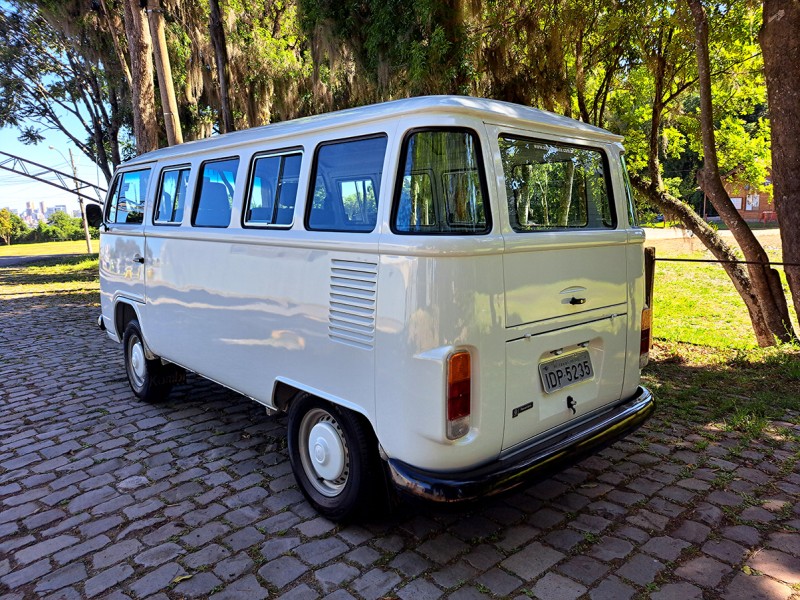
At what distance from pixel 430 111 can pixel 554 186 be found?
1.02 meters

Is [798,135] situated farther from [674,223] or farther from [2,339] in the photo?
[2,339]

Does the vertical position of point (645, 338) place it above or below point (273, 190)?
below

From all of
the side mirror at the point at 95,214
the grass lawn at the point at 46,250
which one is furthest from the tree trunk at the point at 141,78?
the grass lawn at the point at 46,250

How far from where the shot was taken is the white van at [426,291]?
2.63 meters

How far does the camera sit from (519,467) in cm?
275

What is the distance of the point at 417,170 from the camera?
270cm

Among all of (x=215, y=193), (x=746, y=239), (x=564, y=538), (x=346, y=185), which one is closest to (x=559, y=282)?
(x=346, y=185)

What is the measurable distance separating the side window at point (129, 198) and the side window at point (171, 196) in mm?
342

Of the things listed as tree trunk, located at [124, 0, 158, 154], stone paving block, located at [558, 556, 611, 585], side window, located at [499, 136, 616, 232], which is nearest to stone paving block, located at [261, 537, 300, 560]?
stone paving block, located at [558, 556, 611, 585]

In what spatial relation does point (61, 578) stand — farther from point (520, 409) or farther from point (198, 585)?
point (520, 409)

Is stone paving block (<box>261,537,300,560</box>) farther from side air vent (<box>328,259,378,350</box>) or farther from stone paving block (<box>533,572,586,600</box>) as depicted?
stone paving block (<box>533,572,586,600</box>)

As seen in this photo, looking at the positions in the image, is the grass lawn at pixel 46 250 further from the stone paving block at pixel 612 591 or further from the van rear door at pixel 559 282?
A: the stone paving block at pixel 612 591

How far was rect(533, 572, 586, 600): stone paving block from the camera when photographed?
104 inches

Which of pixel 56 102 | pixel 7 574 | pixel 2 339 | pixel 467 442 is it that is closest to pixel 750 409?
pixel 467 442
